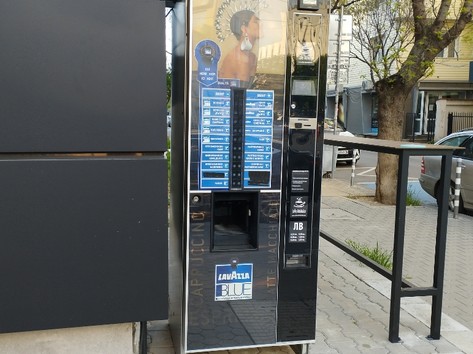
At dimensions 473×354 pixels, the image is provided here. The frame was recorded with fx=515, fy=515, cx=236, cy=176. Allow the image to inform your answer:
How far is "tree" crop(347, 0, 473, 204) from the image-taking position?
8.88 metres

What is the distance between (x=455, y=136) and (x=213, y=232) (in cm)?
830

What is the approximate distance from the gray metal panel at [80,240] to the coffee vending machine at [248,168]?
0.44 meters

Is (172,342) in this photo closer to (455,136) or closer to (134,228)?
(134,228)

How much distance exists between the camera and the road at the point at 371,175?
12.1 metres

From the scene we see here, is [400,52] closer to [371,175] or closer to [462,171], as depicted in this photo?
[462,171]

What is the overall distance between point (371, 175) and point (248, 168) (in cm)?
1393

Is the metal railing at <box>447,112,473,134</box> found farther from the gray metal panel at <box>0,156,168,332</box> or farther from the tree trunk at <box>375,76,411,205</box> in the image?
the gray metal panel at <box>0,156,168,332</box>

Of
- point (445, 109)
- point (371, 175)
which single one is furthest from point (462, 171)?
point (445, 109)

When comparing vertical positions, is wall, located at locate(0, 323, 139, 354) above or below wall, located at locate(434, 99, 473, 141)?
below

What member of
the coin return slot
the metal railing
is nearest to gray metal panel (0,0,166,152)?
the coin return slot

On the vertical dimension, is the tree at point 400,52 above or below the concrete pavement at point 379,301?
above

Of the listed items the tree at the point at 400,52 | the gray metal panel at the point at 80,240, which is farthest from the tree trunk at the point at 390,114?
the gray metal panel at the point at 80,240

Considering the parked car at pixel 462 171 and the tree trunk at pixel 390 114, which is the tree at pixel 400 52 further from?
the parked car at pixel 462 171

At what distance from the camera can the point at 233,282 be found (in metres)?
3.13
